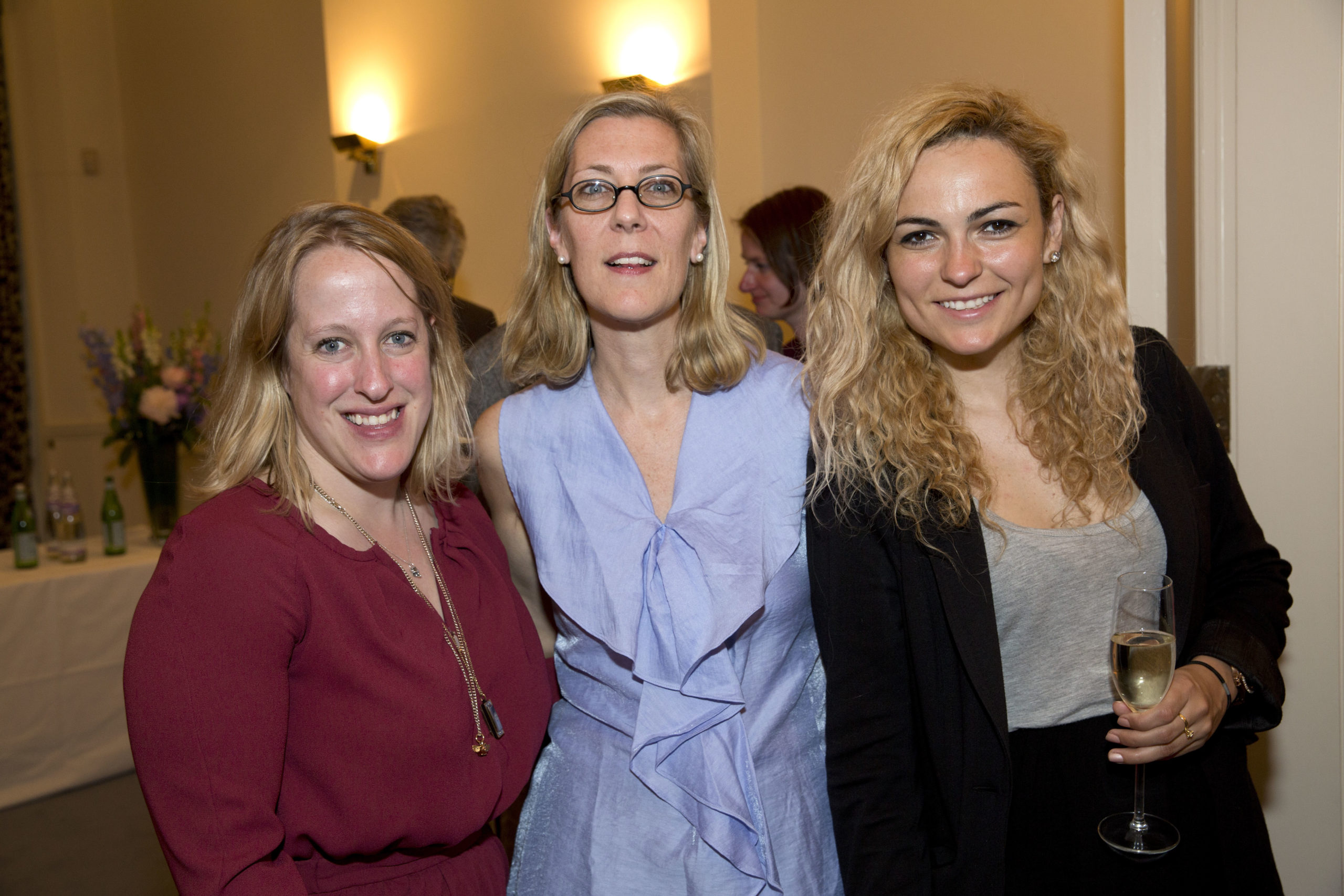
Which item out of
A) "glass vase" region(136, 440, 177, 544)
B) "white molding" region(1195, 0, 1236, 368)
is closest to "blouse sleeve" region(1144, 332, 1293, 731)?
"white molding" region(1195, 0, 1236, 368)

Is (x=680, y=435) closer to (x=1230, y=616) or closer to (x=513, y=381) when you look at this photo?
(x=513, y=381)

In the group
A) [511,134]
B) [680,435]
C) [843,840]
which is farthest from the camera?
[511,134]

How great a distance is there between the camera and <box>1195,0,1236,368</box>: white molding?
6.70ft

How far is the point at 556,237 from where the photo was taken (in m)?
1.73

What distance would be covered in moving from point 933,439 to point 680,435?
44 centimetres

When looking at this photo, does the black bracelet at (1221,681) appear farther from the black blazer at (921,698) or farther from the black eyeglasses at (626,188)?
the black eyeglasses at (626,188)

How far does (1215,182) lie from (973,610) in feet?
4.23

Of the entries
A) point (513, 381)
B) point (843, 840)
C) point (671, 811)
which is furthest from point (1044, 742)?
point (513, 381)

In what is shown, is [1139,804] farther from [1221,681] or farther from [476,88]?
[476,88]

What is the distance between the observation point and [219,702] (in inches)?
46.8

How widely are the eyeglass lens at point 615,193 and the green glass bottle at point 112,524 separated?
9.84 feet

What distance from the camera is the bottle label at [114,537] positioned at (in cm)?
382

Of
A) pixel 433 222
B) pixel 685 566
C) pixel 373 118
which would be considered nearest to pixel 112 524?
pixel 433 222

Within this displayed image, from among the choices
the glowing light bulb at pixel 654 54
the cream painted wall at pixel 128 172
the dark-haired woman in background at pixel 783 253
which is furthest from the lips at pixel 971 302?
the cream painted wall at pixel 128 172
